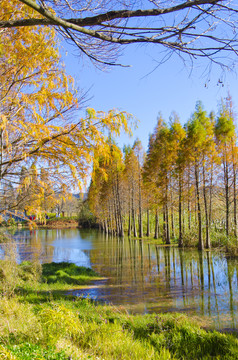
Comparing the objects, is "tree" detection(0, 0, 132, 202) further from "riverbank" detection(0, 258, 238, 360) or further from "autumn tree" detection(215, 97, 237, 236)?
"autumn tree" detection(215, 97, 237, 236)

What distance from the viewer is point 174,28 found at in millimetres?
3029

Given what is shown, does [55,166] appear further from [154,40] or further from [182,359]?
[182,359]

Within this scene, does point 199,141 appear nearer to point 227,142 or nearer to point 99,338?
point 227,142

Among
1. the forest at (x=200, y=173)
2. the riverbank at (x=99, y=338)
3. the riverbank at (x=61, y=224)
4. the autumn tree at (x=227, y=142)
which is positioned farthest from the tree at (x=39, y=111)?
the riverbank at (x=61, y=224)

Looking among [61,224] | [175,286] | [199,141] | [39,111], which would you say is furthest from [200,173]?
[61,224]

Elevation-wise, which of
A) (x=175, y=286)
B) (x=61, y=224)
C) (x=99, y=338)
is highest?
(x=99, y=338)

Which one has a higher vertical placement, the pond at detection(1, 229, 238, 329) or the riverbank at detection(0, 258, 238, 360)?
the riverbank at detection(0, 258, 238, 360)

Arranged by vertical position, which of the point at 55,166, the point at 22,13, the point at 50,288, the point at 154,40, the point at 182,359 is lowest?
the point at 50,288

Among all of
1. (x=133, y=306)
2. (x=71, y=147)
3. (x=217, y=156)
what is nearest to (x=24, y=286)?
(x=133, y=306)

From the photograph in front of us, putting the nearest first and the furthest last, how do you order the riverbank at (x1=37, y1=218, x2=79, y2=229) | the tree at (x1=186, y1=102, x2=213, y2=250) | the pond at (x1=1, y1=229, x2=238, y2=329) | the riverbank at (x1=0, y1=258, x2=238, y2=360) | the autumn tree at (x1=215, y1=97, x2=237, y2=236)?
the riverbank at (x1=0, y1=258, x2=238, y2=360) → the pond at (x1=1, y1=229, x2=238, y2=329) → the autumn tree at (x1=215, y1=97, x2=237, y2=236) → the tree at (x1=186, y1=102, x2=213, y2=250) → the riverbank at (x1=37, y1=218, x2=79, y2=229)

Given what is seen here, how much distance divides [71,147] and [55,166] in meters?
0.59

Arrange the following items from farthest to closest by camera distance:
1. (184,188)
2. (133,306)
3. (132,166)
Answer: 1. (132,166)
2. (184,188)
3. (133,306)

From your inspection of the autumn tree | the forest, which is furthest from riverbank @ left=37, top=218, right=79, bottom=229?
the autumn tree

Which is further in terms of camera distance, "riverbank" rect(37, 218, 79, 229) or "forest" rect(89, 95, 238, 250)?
"riverbank" rect(37, 218, 79, 229)
